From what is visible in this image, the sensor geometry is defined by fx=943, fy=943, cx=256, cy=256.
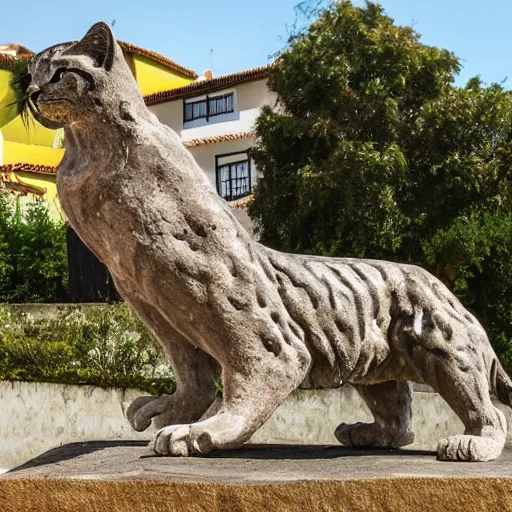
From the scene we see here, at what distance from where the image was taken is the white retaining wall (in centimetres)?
1044

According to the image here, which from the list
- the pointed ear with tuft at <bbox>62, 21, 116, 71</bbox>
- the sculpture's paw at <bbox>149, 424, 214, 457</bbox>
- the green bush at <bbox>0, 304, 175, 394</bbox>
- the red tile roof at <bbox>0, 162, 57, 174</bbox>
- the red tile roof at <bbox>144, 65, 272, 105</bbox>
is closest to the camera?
the sculpture's paw at <bbox>149, 424, 214, 457</bbox>

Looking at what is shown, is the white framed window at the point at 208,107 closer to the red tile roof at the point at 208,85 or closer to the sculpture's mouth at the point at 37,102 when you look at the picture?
the red tile roof at the point at 208,85

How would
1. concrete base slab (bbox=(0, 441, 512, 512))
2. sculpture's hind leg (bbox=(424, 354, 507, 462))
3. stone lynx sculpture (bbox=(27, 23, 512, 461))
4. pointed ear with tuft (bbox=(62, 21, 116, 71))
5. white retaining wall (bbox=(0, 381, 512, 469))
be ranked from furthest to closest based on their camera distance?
white retaining wall (bbox=(0, 381, 512, 469)) → sculpture's hind leg (bbox=(424, 354, 507, 462)) → pointed ear with tuft (bbox=(62, 21, 116, 71)) → stone lynx sculpture (bbox=(27, 23, 512, 461)) → concrete base slab (bbox=(0, 441, 512, 512))

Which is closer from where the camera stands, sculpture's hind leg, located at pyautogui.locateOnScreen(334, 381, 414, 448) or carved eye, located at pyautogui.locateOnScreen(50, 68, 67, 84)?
carved eye, located at pyautogui.locateOnScreen(50, 68, 67, 84)

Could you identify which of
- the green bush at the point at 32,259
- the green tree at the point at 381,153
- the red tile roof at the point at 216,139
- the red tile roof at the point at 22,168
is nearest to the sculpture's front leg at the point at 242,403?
the green tree at the point at 381,153

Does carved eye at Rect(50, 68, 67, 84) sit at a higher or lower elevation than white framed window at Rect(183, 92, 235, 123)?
lower

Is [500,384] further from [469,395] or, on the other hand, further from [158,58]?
[158,58]

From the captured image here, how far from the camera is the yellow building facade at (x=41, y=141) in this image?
69.4 feet

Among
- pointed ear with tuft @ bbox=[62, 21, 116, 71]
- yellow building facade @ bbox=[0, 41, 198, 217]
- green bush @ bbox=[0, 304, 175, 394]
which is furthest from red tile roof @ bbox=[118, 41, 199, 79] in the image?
pointed ear with tuft @ bbox=[62, 21, 116, 71]

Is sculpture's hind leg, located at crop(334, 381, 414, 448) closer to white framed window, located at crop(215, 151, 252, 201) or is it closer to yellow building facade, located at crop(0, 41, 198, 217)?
yellow building facade, located at crop(0, 41, 198, 217)

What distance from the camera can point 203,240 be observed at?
4.10 m

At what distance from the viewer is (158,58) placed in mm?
25719

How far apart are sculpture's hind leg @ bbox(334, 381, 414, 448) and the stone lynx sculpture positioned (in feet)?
1.25

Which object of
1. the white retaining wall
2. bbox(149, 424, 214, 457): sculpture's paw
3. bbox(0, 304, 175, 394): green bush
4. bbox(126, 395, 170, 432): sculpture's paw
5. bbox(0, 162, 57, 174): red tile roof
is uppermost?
bbox(0, 162, 57, 174): red tile roof
